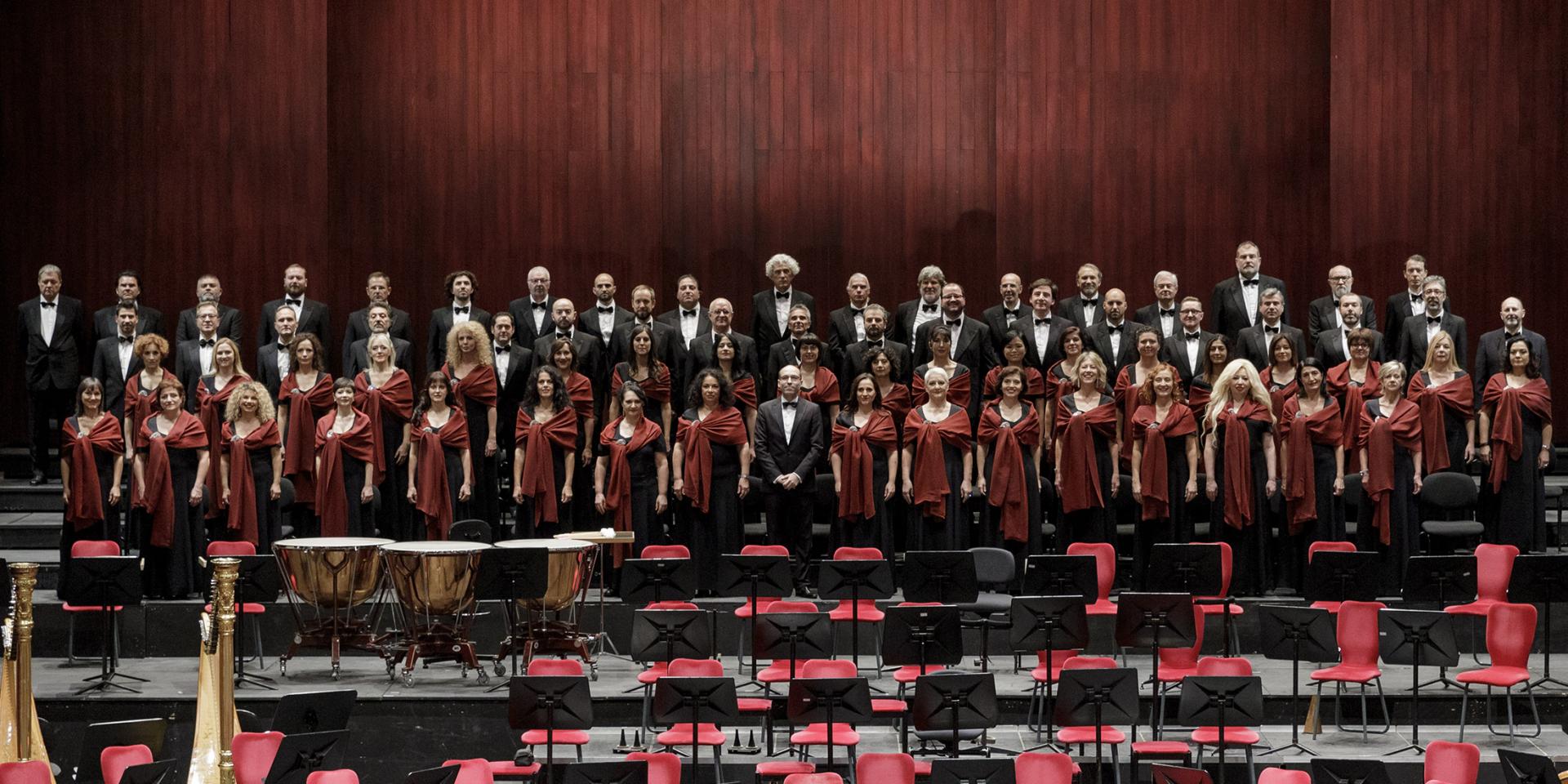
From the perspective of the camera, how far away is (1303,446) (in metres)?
10.3

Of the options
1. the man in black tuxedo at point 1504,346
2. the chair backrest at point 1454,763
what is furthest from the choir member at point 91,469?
the man in black tuxedo at point 1504,346

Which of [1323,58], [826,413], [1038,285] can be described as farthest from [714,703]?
[1323,58]

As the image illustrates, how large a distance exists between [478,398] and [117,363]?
8.27 feet

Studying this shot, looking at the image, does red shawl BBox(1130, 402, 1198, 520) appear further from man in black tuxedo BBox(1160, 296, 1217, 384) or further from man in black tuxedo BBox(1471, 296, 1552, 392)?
man in black tuxedo BBox(1471, 296, 1552, 392)

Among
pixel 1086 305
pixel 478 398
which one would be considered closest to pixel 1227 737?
pixel 1086 305

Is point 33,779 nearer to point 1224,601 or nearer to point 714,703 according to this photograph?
point 714,703

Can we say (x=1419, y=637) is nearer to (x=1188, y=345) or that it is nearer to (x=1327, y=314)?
(x=1188, y=345)

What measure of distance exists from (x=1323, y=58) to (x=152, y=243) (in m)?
8.97

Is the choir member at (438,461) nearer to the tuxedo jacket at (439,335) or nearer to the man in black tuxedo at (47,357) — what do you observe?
the tuxedo jacket at (439,335)

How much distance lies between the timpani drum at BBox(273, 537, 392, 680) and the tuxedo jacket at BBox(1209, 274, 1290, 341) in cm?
564

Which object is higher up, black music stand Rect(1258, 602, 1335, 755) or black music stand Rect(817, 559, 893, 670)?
black music stand Rect(817, 559, 893, 670)

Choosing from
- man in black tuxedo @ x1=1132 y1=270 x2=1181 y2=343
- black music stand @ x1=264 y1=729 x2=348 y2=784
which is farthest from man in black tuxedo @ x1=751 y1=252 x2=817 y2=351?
black music stand @ x1=264 y1=729 x2=348 y2=784

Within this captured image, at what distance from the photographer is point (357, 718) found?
8.75 m

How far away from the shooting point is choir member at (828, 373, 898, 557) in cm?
1043
